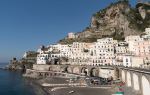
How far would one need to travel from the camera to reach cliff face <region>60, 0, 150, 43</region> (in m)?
155

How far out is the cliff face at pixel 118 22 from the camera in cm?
15512

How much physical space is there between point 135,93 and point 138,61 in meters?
35.7

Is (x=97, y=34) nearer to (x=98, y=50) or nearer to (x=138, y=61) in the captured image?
(x=98, y=50)

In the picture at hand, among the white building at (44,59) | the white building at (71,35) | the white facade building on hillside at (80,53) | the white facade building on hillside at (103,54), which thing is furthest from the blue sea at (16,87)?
the white building at (71,35)

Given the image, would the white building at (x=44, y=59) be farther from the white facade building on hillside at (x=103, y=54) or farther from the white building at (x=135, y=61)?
the white building at (x=135, y=61)

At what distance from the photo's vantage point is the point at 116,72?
90.6 meters

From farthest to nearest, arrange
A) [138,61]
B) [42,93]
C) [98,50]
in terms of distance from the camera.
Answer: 1. [98,50]
2. [138,61]
3. [42,93]

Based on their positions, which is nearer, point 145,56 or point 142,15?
point 145,56

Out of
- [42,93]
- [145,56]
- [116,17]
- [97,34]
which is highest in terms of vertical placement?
[116,17]

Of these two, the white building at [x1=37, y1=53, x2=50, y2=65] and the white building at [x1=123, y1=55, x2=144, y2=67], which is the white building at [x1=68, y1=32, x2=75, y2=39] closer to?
the white building at [x1=37, y1=53, x2=50, y2=65]

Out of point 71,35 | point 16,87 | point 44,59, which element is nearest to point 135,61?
point 16,87

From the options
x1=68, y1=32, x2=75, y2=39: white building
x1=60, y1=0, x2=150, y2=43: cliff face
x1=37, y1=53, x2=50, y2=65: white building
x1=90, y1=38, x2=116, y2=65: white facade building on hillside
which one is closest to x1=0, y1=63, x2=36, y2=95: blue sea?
x1=37, y1=53, x2=50, y2=65: white building

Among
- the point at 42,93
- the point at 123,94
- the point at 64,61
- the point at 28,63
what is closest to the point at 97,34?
the point at 64,61

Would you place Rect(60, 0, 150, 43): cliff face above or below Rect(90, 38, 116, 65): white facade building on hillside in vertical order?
above
